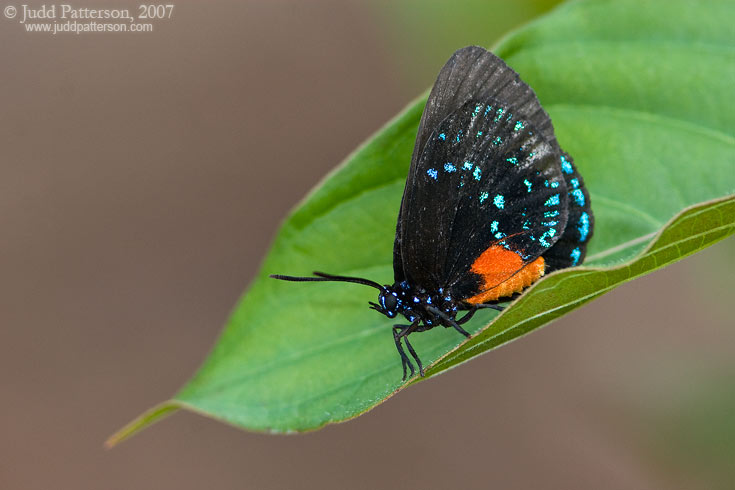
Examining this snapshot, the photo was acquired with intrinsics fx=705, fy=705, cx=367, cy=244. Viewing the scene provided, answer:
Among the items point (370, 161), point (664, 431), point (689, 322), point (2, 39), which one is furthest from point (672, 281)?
point (2, 39)

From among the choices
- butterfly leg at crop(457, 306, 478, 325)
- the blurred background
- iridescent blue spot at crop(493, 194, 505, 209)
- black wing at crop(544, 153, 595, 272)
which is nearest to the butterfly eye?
butterfly leg at crop(457, 306, 478, 325)

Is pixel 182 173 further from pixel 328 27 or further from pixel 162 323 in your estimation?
pixel 328 27

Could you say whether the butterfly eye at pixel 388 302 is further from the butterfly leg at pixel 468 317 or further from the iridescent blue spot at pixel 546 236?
the iridescent blue spot at pixel 546 236

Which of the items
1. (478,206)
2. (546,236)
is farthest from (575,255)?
(478,206)

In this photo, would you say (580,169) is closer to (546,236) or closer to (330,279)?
(546,236)

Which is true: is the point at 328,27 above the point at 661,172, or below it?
above

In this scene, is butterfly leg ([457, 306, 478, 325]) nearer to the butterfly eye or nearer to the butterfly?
the butterfly
